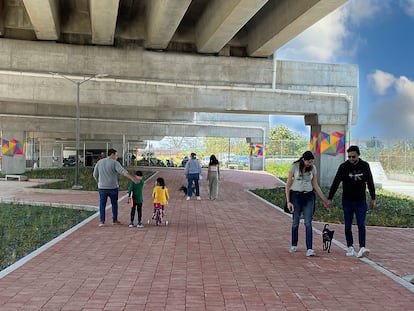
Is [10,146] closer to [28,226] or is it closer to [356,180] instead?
[28,226]

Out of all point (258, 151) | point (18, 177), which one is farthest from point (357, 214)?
point (258, 151)

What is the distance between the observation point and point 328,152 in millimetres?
23641

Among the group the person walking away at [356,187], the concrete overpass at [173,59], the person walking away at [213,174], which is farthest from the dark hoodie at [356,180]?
the person walking away at [213,174]

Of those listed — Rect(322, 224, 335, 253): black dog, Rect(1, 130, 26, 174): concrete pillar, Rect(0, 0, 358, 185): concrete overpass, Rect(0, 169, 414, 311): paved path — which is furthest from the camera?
Rect(1, 130, 26, 174): concrete pillar

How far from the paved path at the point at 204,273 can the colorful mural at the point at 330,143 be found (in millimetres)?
12205

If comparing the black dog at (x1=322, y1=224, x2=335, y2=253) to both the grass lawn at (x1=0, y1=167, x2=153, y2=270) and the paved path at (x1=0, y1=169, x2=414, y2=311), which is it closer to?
the paved path at (x1=0, y1=169, x2=414, y2=311)

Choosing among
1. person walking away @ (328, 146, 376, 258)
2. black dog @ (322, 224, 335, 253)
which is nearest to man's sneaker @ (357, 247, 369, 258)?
person walking away @ (328, 146, 376, 258)

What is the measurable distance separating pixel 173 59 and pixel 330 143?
9060 mm

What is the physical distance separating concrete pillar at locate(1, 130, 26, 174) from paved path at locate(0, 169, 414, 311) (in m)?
28.8

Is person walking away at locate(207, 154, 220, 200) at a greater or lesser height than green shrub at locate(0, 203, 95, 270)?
greater

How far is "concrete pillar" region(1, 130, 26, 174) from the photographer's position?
3772cm

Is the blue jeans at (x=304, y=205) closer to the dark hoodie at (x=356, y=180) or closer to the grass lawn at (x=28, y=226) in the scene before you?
the dark hoodie at (x=356, y=180)

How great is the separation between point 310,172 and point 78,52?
12.1 m

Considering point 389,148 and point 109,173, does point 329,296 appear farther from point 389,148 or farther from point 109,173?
point 389,148
